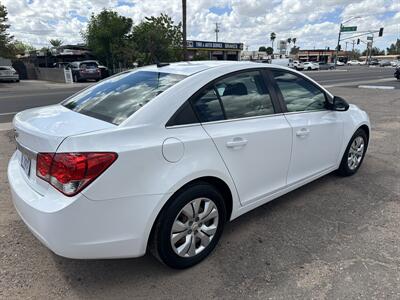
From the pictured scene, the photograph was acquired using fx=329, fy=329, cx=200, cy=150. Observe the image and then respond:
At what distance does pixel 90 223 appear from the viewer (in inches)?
83.0

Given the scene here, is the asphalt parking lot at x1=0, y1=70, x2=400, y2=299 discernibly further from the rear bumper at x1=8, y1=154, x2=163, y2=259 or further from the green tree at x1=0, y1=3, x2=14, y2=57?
the green tree at x1=0, y1=3, x2=14, y2=57

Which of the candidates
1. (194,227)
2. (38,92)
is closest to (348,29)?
(38,92)

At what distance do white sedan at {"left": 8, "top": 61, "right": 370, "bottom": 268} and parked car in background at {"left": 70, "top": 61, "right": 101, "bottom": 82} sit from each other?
977 inches

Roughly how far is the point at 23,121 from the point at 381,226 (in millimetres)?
3487

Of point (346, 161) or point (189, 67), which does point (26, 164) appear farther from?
point (346, 161)

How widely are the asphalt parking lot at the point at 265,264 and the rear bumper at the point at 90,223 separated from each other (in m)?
0.42

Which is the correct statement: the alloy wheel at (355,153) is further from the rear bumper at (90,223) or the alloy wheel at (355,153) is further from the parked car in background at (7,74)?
the parked car in background at (7,74)

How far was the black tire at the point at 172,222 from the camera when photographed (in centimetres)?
237

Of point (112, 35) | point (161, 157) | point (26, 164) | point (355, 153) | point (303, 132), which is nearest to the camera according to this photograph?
point (161, 157)

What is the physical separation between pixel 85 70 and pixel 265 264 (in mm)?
26281

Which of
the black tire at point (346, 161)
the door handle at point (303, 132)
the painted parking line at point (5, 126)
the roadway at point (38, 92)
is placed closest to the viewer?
the door handle at point (303, 132)

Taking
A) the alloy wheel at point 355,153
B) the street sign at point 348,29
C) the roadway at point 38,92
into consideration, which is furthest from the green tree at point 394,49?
the alloy wheel at point 355,153

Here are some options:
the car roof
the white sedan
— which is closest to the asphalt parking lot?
the white sedan

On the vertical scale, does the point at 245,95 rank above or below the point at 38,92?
above
